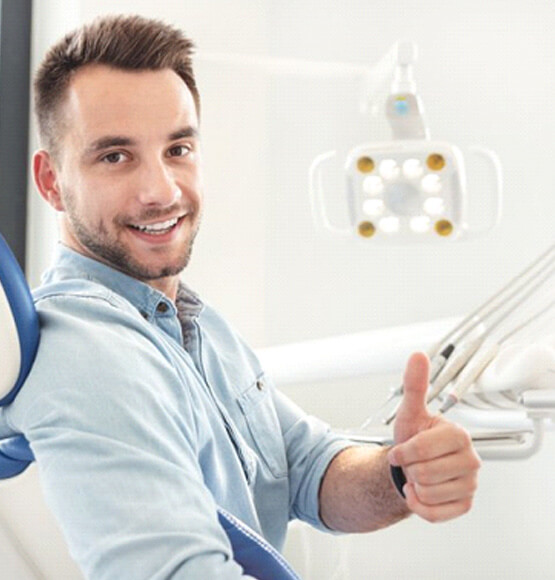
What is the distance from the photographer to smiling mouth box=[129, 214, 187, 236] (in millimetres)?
1276

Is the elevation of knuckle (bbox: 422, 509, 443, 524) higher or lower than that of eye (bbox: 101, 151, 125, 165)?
lower

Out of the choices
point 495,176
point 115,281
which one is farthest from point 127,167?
point 495,176

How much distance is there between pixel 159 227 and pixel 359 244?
1.19 meters

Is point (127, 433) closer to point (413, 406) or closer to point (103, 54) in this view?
point (413, 406)

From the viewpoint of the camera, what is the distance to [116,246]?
1.27 metres

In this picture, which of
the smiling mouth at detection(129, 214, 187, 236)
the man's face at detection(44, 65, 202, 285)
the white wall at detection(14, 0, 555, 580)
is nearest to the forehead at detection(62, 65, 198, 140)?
the man's face at detection(44, 65, 202, 285)

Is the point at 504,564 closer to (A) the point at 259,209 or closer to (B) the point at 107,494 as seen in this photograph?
(A) the point at 259,209

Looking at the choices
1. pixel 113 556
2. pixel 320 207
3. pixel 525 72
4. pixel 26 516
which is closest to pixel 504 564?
pixel 320 207

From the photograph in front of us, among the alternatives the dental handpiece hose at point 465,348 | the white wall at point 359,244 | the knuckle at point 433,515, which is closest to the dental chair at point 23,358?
the knuckle at point 433,515

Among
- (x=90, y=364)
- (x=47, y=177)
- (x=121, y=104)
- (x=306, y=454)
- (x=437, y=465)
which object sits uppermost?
(x=121, y=104)

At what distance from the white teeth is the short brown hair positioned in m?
0.17

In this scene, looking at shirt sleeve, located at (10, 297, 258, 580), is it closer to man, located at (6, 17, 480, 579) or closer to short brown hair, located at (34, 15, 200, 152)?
man, located at (6, 17, 480, 579)

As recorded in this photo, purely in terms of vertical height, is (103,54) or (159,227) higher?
(103,54)

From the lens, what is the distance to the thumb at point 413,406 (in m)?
1.12
